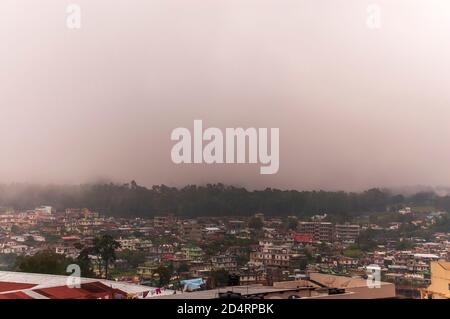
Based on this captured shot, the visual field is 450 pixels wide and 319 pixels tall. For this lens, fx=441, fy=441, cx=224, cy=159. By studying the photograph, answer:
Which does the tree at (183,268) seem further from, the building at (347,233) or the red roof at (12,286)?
the building at (347,233)

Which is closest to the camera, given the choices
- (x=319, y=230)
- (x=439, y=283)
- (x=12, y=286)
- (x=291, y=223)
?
(x=439, y=283)

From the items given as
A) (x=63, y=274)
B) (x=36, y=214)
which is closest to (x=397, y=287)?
(x=63, y=274)

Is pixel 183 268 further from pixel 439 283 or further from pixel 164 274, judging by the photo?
pixel 439 283

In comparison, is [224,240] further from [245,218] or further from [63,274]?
[63,274]

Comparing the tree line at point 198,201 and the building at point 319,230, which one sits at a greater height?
the tree line at point 198,201

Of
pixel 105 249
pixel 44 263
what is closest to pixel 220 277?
pixel 105 249

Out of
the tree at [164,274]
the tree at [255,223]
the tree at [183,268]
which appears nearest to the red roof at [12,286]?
the tree at [164,274]
